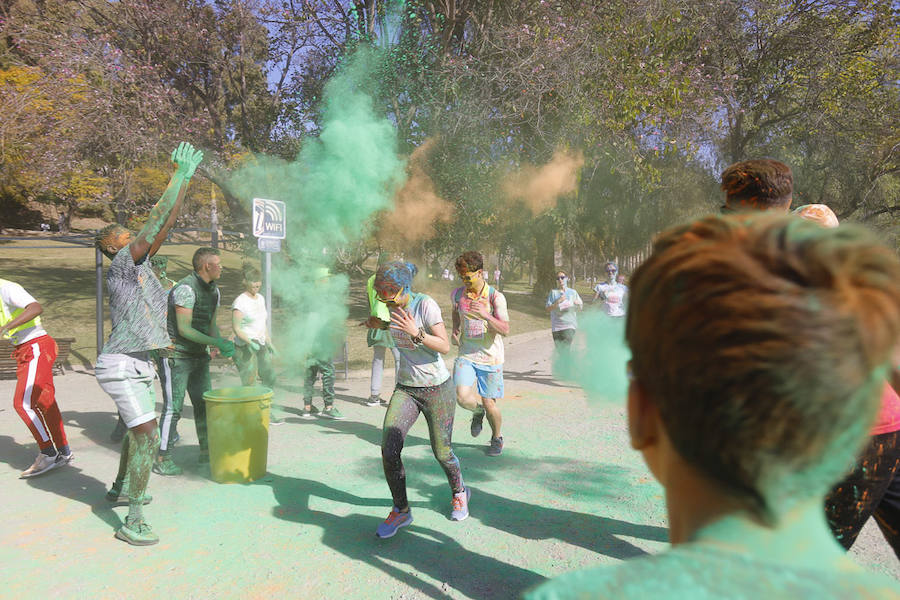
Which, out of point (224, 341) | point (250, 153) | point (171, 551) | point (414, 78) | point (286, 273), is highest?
point (414, 78)

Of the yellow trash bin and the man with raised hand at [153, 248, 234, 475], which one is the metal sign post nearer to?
the man with raised hand at [153, 248, 234, 475]

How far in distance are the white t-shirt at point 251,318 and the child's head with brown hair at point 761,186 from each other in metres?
5.13

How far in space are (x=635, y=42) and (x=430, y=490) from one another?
1037cm

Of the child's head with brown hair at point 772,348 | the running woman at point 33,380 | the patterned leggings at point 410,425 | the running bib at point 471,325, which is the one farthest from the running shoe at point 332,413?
the child's head with brown hair at point 772,348

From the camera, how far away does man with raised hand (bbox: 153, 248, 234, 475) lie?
5.36m

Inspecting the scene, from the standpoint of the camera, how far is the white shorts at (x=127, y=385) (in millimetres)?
4043

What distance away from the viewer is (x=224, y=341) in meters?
5.45

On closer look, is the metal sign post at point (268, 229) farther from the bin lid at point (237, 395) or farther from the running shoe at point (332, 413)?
the bin lid at point (237, 395)

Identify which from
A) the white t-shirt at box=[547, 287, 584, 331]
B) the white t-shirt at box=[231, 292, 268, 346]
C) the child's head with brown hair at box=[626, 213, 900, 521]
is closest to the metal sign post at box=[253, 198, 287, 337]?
the white t-shirt at box=[231, 292, 268, 346]

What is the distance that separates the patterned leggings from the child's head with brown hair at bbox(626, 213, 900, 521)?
3.28 meters

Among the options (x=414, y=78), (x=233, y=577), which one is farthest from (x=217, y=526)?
(x=414, y=78)

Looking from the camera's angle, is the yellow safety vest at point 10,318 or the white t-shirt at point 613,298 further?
the white t-shirt at point 613,298

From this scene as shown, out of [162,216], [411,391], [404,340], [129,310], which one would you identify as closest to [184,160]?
[162,216]

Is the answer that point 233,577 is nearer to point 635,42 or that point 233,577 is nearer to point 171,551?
point 171,551
